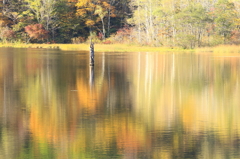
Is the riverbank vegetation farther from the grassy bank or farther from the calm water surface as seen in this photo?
the calm water surface

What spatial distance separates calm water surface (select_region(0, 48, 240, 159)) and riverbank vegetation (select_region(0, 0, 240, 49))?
38.5 m

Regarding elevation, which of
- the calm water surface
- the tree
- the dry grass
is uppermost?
the tree

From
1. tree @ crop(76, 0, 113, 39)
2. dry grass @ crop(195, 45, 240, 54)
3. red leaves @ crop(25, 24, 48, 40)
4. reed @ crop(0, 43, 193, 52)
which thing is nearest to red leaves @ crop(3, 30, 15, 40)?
reed @ crop(0, 43, 193, 52)

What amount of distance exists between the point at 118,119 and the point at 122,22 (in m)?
69.4

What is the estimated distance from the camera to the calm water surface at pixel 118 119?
35.6ft

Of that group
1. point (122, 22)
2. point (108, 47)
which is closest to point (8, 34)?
point (108, 47)

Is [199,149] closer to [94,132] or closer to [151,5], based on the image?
→ [94,132]

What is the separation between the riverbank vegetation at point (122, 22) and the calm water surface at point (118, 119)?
3850 centimetres

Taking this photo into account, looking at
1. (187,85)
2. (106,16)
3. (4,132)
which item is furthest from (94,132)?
(106,16)

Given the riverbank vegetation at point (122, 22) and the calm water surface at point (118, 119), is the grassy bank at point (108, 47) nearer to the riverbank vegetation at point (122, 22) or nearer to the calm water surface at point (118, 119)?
the riverbank vegetation at point (122, 22)

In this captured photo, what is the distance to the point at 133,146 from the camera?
440 inches

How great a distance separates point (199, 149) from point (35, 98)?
9.25 m

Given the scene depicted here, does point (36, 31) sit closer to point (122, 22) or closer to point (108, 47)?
point (108, 47)

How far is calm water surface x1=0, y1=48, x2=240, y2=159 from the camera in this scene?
10.9 metres
